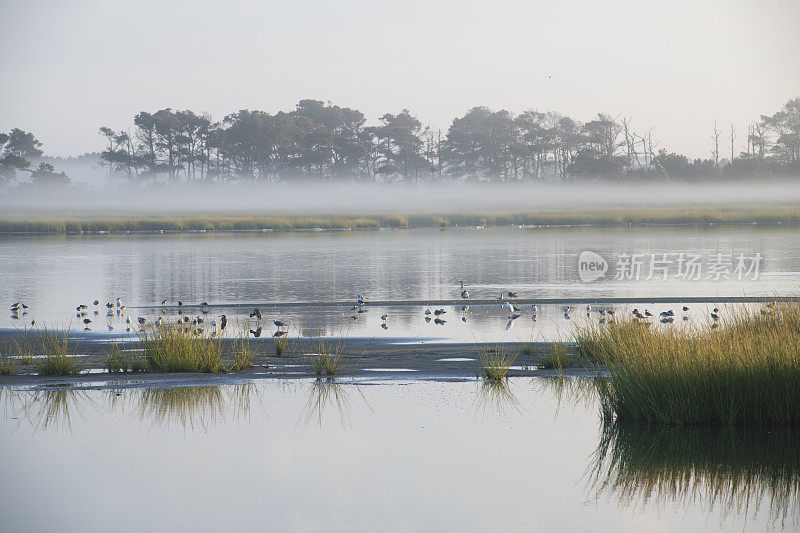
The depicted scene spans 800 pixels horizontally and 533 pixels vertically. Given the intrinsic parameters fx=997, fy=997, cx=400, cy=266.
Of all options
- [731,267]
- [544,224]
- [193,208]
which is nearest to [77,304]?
[731,267]

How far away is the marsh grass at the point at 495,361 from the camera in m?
11.5

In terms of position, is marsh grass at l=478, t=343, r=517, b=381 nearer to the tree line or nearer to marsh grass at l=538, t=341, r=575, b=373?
marsh grass at l=538, t=341, r=575, b=373

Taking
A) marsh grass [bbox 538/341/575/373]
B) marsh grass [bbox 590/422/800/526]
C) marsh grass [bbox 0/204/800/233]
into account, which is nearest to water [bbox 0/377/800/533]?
marsh grass [bbox 590/422/800/526]

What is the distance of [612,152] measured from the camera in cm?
11306

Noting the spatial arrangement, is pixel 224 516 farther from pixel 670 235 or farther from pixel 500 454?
pixel 670 235

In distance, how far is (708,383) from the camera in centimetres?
922

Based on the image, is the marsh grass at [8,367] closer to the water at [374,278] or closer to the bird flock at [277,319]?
the bird flock at [277,319]

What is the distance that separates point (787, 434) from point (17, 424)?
7259 millimetres

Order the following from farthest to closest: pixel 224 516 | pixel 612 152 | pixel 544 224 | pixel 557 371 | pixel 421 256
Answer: pixel 612 152 → pixel 544 224 → pixel 421 256 → pixel 557 371 → pixel 224 516

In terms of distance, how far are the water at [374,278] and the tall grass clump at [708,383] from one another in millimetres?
5496

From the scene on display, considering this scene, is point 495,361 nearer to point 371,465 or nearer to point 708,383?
point 708,383

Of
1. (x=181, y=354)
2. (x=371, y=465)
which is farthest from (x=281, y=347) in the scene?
(x=371, y=465)

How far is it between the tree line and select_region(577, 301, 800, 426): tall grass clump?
9203cm

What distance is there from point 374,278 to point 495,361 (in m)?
15.0
